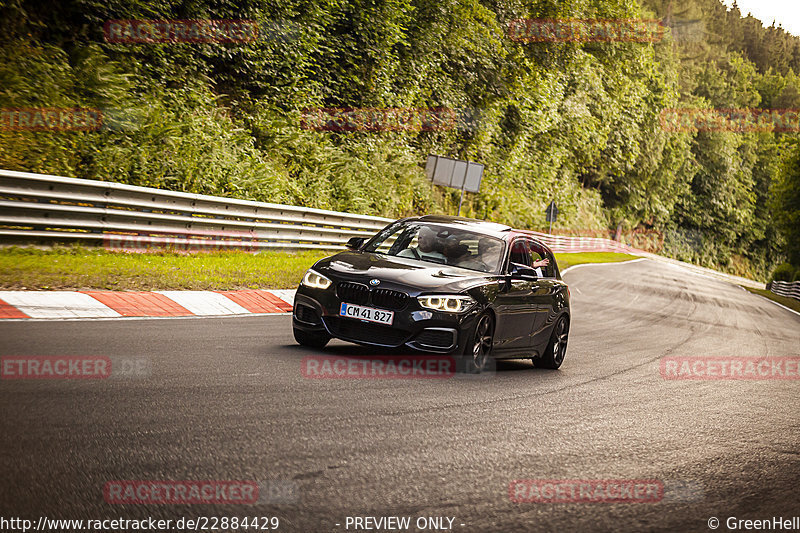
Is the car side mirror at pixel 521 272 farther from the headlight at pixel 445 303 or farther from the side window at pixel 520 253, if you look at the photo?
the headlight at pixel 445 303

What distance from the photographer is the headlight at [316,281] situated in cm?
841

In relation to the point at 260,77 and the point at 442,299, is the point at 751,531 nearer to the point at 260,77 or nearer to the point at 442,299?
the point at 442,299

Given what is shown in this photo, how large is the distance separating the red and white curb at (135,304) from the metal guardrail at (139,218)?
119 inches

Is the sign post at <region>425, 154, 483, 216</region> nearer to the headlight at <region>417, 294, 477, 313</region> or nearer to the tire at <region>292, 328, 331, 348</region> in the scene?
the tire at <region>292, 328, 331, 348</region>

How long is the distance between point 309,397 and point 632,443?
2.37 m

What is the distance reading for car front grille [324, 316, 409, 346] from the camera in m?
8.03

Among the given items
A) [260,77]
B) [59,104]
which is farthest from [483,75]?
[59,104]

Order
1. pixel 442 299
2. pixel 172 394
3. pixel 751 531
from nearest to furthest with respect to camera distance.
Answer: pixel 751 531, pixel 172 394, pixel 442 299

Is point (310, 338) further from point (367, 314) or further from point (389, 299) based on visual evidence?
point (389, 299)

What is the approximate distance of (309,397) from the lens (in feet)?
20.5

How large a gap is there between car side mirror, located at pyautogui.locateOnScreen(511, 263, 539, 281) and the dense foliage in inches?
368

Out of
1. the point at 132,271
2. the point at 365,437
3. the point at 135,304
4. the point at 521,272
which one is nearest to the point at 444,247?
the point at 521,272

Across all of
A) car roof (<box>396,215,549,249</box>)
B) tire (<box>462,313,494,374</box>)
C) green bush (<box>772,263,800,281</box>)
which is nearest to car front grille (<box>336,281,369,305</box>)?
tire (<box>462,313,494,374</box>)

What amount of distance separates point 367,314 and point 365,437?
292 centimetres
